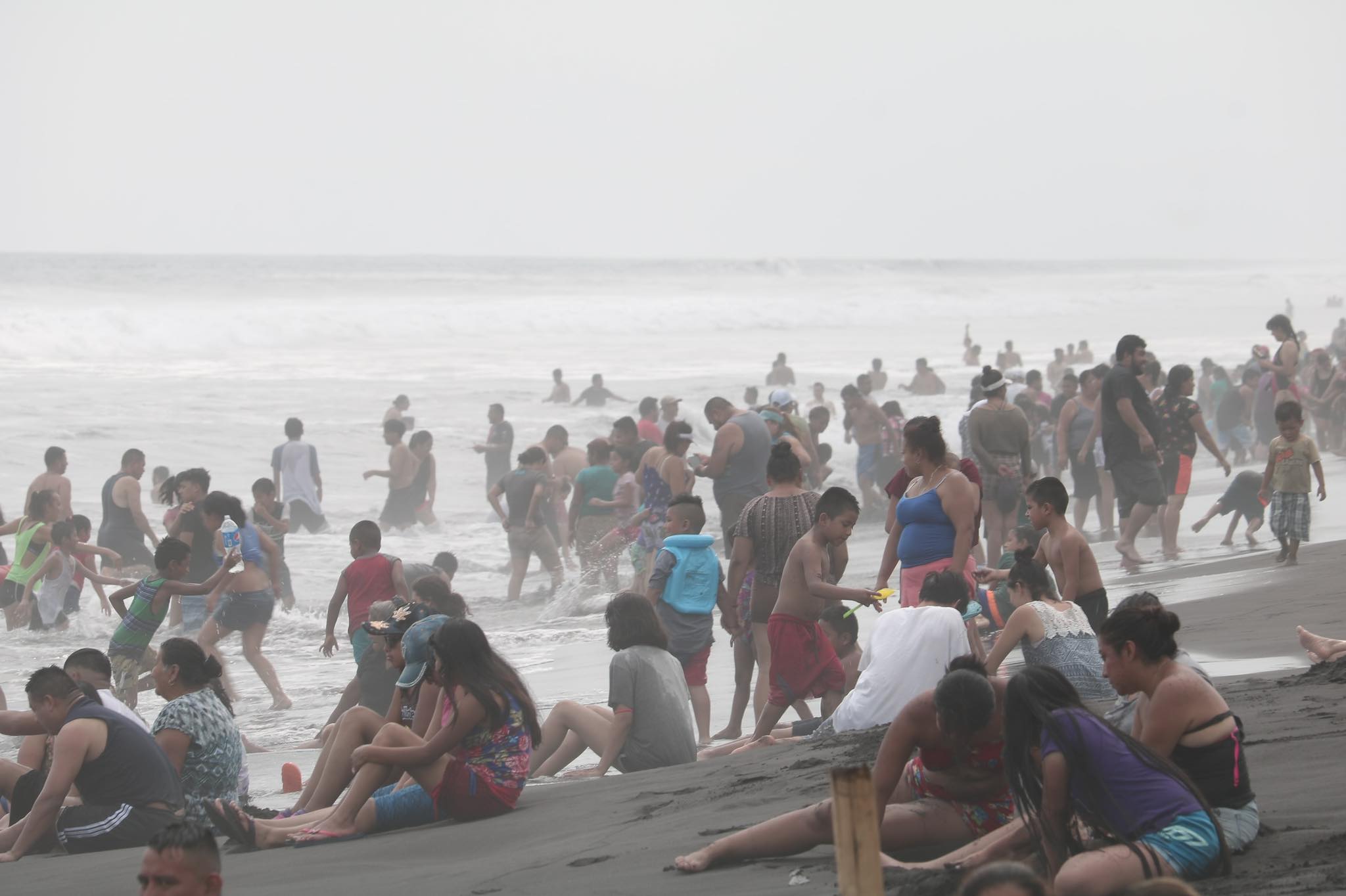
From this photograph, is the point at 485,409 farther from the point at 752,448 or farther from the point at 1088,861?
the point at 1088,861

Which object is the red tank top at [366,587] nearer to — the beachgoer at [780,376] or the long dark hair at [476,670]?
the long dark hair at [476,670]

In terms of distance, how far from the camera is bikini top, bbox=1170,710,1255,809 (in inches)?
161

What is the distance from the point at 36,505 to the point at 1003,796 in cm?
975

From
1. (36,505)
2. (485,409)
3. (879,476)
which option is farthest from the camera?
(485,409)

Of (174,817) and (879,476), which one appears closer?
(174,817)

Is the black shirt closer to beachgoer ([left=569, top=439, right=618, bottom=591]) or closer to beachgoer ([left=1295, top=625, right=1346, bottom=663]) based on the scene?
beachgoer ([left=569, top=439, right=618, bottom=591])

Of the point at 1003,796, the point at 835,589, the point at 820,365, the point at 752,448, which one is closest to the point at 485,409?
the point at 820,365

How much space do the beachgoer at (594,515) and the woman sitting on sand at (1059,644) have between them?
708 cm

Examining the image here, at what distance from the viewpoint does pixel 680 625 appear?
784 cm

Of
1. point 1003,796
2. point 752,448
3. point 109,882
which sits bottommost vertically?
point 109,882

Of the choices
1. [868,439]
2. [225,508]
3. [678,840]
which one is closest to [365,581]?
[225,508]

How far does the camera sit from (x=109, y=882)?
529 centimetres

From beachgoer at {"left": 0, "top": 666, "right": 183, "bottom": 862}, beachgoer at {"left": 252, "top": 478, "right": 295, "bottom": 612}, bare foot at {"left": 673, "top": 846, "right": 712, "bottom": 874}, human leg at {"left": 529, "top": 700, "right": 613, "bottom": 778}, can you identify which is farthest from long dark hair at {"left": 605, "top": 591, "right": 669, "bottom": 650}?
beachgoer at {"left": 252, "top": 478, "right": 295, "bottom": 612}

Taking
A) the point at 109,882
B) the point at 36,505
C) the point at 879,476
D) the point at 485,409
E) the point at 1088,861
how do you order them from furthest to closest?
the point at 485,409, the point at 879,476, the point at 36,505, the point at 109,882, the point at 1088,861
